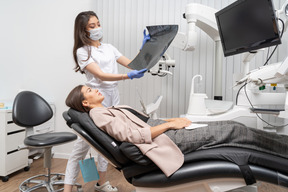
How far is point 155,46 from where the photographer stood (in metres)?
1.52

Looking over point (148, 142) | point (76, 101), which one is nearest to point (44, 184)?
point (76, 101)

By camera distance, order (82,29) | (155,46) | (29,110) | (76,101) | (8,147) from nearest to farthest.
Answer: (76,101) < (155,46) < (82,29) < (29,110) < (8,147)

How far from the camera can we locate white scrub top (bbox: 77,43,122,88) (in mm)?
1648

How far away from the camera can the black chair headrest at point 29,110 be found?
178cm

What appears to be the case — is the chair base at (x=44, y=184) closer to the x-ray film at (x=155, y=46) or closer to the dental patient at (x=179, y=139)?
the dental patient at (x=179, y=139)

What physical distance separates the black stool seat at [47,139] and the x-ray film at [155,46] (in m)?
0.81

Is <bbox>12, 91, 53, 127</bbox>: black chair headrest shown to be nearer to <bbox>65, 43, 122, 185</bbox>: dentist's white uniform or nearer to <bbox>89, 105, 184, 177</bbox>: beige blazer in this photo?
<bbox>65, 43, 122, 185</bbox>: dentist's white uniform

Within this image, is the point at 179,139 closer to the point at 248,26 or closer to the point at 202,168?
the point at 202,168

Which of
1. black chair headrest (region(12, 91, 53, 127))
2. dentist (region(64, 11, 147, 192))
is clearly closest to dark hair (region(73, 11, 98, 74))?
dentist (region(64, 11, 147, 192))

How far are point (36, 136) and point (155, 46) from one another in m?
1.24

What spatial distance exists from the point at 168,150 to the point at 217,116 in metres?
0.70

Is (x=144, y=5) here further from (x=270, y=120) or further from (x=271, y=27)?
(x=270, y=120)

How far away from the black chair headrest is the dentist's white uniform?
0.52 m

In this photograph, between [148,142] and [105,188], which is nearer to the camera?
[148,142]
